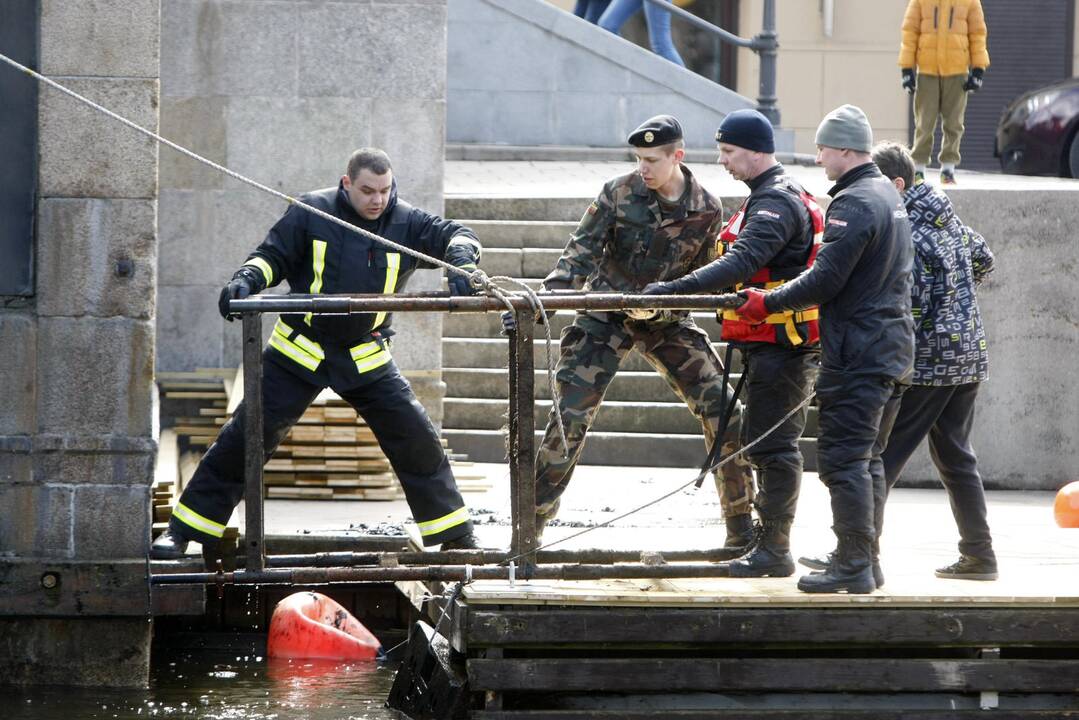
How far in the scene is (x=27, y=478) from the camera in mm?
7266

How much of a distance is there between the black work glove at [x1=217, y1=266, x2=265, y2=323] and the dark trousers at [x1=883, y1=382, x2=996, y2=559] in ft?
8.40

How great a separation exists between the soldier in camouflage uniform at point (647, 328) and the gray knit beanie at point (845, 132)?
913mm

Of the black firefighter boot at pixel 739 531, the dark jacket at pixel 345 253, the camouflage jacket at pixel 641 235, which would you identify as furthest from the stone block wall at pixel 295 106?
the black firefighter boot at pixel 739 531

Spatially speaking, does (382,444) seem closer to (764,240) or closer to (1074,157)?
(764,240)

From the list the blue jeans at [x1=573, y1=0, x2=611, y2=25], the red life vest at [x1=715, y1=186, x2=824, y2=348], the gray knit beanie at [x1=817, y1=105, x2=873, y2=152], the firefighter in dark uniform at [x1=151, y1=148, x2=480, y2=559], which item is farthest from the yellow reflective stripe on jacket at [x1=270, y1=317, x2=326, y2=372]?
the blue jeans at [x1=573, y1=0, x2=611, y2=25]

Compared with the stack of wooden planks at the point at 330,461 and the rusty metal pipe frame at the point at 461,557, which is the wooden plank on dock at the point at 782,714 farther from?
the stack of wooden planks at the point at 330,461

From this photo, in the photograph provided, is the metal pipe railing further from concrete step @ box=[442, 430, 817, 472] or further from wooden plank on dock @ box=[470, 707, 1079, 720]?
concrete step @ box=[442, 430, 817, 472]

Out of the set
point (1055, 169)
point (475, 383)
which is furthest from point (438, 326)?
point (1055, 169)

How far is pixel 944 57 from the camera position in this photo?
1412 centimetres

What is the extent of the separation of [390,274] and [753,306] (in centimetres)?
167

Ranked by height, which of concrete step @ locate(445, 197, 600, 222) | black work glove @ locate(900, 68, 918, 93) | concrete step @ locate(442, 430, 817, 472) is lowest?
concrete step @ locate(442, 430, 817, 472)

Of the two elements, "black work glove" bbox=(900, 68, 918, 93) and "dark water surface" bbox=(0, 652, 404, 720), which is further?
"black work glove" bbox=(900, 68, 918, 93)

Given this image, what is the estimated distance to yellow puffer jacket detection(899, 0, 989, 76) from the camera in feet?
46.1

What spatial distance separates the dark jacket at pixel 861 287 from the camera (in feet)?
20.6
